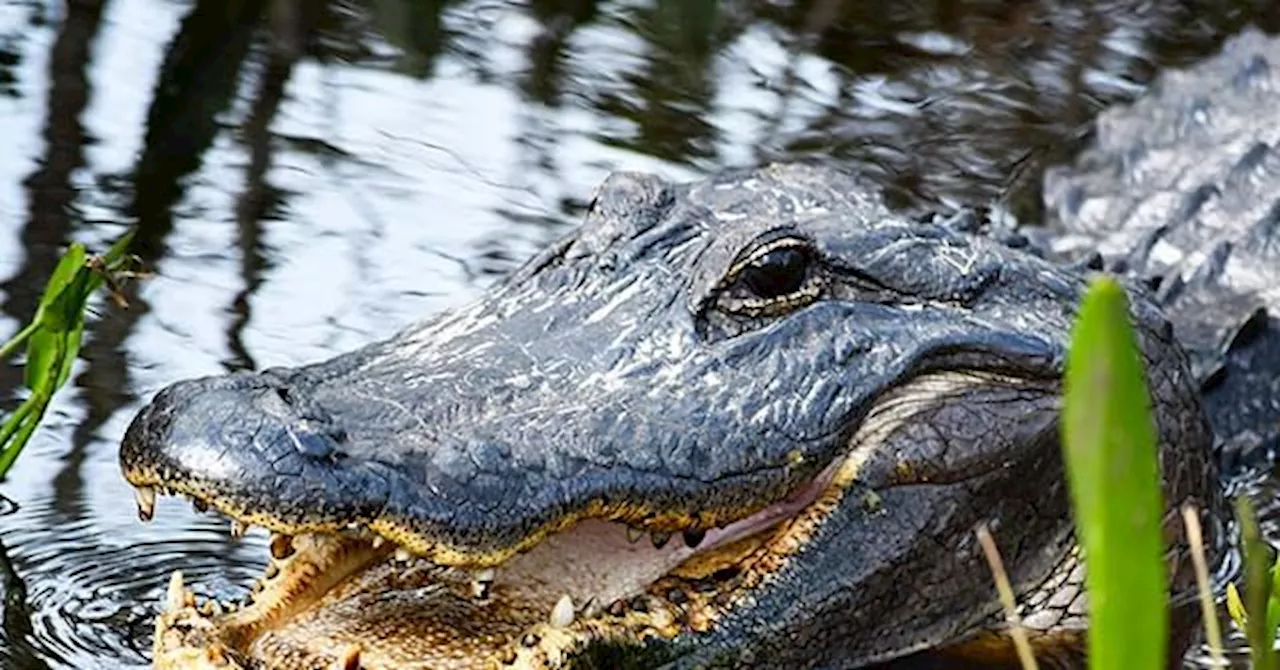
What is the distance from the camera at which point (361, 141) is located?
5.43 meters

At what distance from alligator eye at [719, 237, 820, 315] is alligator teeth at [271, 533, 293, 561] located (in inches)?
25.6

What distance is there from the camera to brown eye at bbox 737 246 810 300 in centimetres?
319

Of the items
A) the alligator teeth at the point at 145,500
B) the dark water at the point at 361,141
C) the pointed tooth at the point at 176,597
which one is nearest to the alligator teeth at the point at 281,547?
the pointed tooth at the point at 176,597

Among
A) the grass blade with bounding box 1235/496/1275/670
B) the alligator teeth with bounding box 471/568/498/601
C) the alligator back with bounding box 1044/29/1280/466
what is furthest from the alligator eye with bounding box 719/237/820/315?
the grass blade with bounding box 1235/496/1275/670

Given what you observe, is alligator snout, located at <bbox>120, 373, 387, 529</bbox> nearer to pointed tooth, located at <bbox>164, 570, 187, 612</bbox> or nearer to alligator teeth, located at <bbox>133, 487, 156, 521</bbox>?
alligator teeth, located at <bbox>133, 487, 156, 521</bbox>

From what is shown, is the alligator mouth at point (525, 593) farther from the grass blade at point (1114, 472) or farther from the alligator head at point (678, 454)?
the grass blade at point (1114, 472)

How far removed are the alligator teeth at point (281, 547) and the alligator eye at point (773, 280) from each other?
0.65 meters

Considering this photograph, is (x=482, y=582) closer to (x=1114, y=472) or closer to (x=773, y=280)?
(x=773, y=280)

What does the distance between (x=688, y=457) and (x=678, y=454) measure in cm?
1

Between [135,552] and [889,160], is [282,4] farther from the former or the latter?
[135,552]

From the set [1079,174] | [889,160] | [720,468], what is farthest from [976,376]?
[889,160]

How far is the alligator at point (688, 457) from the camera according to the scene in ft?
8.54

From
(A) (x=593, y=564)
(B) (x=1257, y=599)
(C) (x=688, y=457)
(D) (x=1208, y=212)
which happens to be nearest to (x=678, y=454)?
(C) (x=688, y=457)

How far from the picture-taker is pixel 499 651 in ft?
9.27
